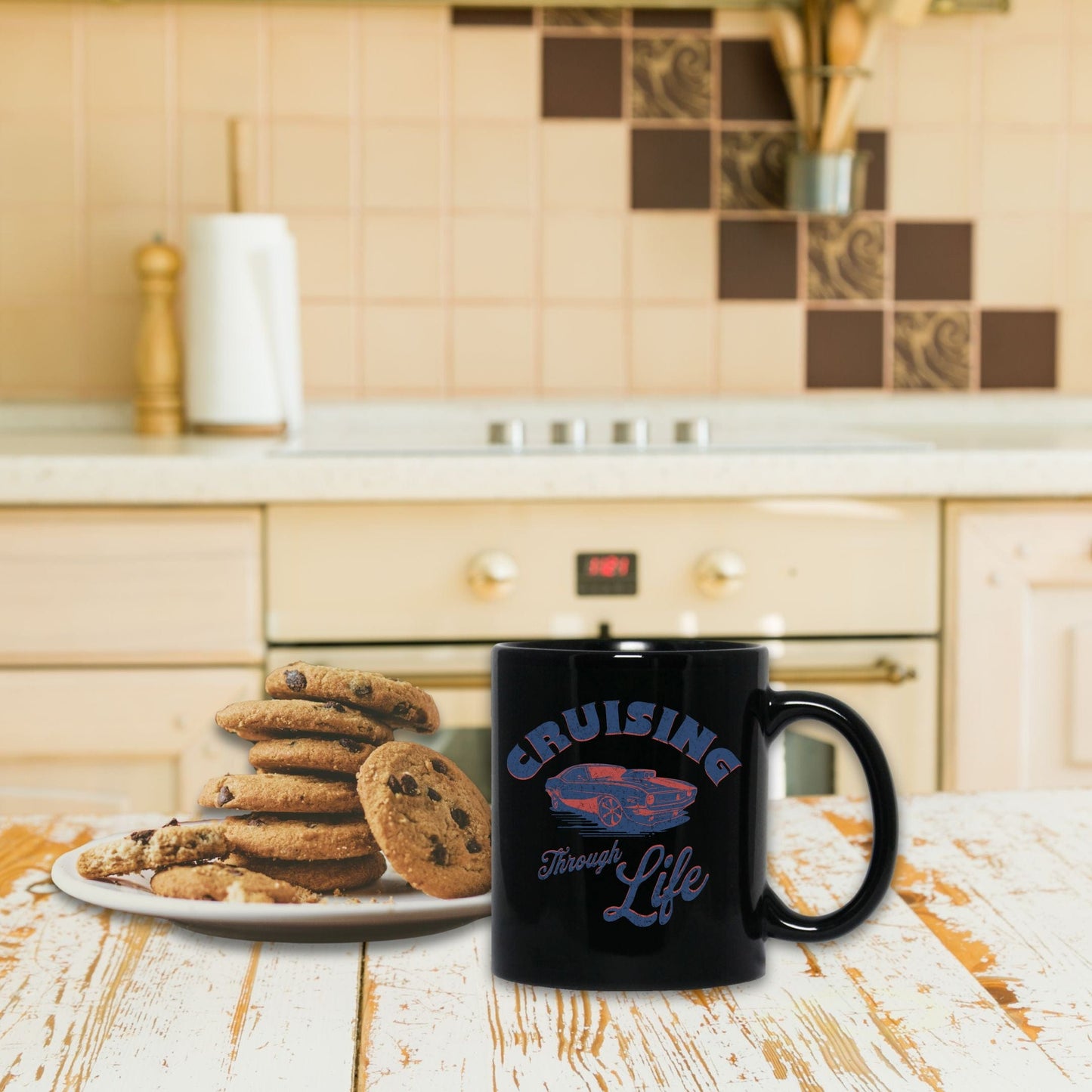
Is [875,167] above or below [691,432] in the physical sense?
above

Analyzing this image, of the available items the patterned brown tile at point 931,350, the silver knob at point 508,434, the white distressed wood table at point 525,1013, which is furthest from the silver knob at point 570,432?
the white distressed wood table at point 525,1013

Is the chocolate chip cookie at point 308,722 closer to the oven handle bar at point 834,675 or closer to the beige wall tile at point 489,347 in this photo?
the oven handle bar at point 834,675

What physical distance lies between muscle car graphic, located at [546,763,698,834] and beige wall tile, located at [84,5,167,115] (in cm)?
165

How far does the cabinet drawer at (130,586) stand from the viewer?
1.26 m

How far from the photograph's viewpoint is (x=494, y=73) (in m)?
1.79

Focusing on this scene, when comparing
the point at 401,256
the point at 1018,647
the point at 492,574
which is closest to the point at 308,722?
the point at 492,574

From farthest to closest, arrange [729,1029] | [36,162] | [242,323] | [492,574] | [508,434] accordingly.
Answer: [36,162]
[242,323]
[508,434]
[492,574]
[729,1029]

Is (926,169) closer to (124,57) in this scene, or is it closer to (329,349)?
(329,349)

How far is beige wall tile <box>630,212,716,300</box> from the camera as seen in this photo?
1811 millimetres

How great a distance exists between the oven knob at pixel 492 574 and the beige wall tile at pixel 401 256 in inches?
24.9

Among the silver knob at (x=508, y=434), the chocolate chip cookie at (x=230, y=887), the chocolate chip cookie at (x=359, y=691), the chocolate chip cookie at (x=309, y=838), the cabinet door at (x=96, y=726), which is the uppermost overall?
the silver knob at (x=508, y=434)

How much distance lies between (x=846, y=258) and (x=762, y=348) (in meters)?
0.17

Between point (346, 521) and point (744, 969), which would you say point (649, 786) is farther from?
point (346, 521)

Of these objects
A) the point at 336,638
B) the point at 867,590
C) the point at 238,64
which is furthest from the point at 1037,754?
the point at 238,64
